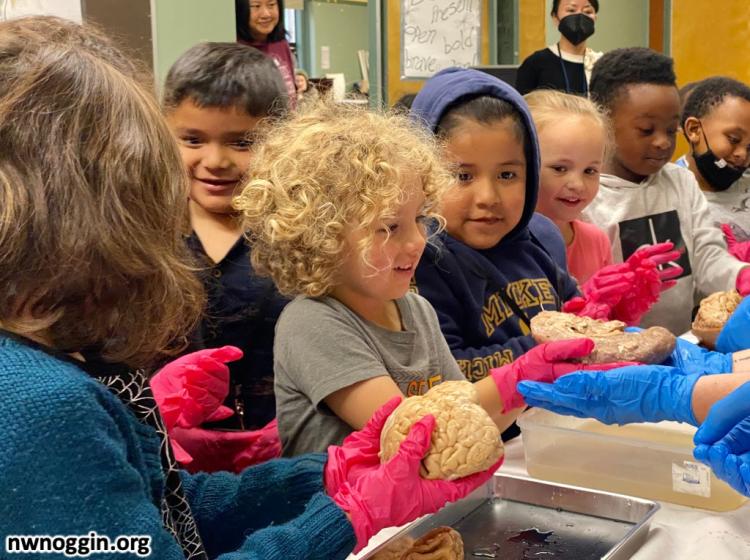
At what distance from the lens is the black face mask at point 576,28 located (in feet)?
14.5

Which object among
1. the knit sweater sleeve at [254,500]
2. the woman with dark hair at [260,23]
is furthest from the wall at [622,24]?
the knit sweater sleeve at [254,500]

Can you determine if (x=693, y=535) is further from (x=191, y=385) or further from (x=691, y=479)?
(x=191, y=385)

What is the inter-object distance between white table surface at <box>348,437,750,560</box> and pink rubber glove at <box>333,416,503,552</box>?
163mm

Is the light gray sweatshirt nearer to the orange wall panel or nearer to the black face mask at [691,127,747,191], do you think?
the black face mask at [691,127,747,191]

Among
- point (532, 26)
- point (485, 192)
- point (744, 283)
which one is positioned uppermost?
point (532, 26)

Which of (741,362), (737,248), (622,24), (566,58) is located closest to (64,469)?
(741,362)

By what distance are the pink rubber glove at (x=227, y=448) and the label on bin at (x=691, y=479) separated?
25.7 inches

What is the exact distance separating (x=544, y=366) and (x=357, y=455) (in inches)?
14.8

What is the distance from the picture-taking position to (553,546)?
3.76 feet

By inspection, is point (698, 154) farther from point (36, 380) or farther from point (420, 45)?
point (36, 380)

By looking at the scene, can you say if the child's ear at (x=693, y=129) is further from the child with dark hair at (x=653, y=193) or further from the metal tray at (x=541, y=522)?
the metal tray at (x=541, y=522)

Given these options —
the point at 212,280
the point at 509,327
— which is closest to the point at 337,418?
the point at 212,280

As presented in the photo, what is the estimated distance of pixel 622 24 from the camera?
618 cm

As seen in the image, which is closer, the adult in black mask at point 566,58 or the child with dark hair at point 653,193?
the child with dark hair at point 653,193
